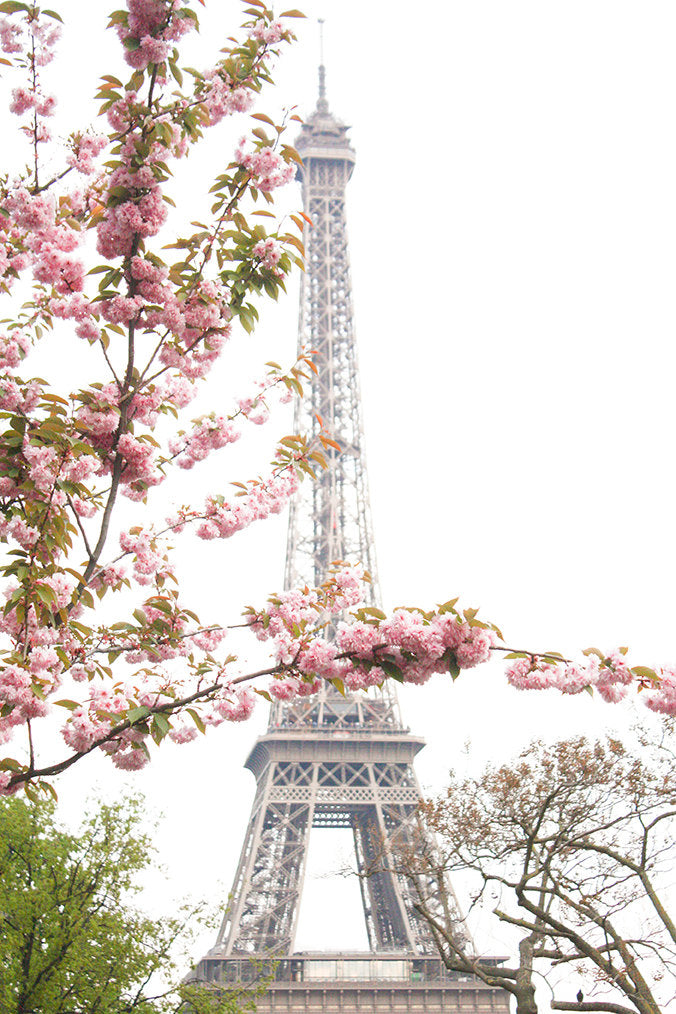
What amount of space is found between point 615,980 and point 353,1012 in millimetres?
24852

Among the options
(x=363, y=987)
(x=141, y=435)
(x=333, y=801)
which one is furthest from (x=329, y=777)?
A: (x=141, y=435)

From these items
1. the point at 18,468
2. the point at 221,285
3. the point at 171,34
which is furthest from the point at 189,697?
the point at 171,34

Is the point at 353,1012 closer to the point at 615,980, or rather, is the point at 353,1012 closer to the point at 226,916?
the point at 226,916

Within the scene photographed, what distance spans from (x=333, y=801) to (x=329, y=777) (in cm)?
156

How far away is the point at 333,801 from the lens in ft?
127

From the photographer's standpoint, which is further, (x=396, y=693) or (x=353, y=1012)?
(x=396, y=693)

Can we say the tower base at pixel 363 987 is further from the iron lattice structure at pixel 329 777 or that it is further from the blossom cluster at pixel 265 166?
the blossom cluster at pixel 265 166

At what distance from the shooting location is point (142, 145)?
16.5 feet

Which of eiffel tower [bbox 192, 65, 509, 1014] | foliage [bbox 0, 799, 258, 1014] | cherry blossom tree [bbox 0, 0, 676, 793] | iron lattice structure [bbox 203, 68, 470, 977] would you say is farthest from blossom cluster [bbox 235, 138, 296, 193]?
iron lattice structure [bbox 203, 68, 470, 977]

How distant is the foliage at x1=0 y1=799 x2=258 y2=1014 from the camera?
1561cm

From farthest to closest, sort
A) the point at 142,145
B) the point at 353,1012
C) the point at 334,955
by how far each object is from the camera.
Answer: the point at 334,955 → the point at 353,1012 → the point at 142,145

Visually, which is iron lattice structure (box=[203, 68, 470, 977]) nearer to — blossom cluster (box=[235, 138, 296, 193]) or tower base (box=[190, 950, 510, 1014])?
tower base (box=[190, 950, 510, 1014])

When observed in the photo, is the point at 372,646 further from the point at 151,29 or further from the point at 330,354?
the point at 330,354

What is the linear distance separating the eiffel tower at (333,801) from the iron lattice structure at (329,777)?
61mm
